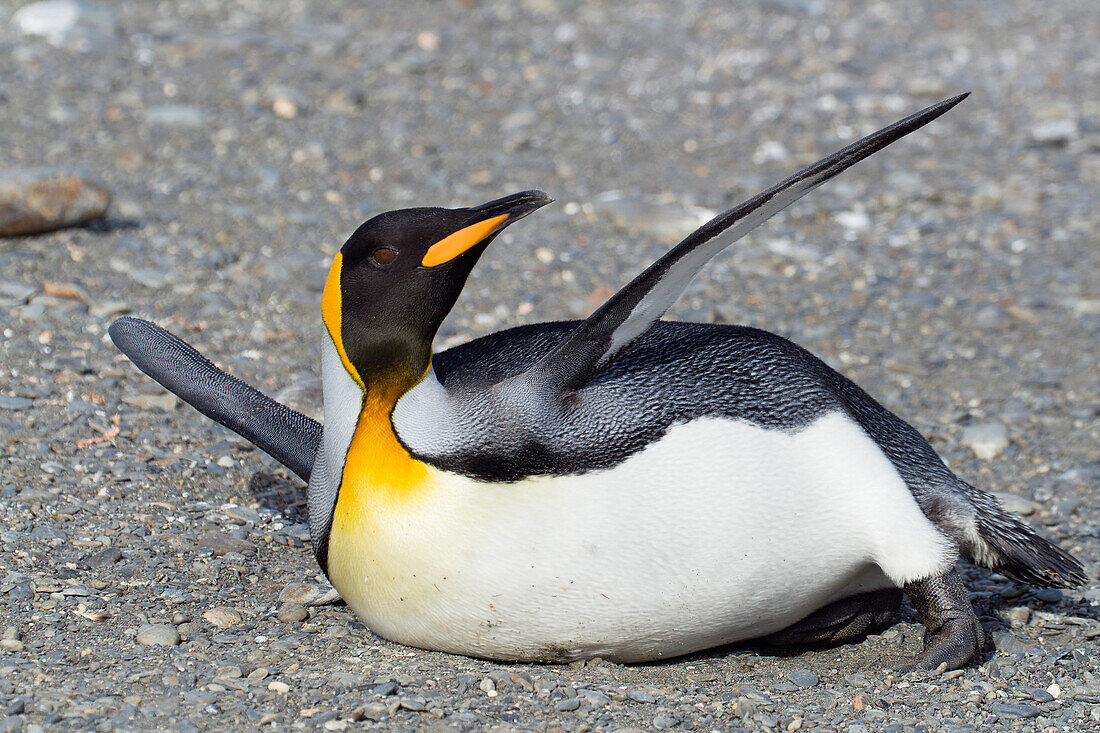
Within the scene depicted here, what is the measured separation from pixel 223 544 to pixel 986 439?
236cm

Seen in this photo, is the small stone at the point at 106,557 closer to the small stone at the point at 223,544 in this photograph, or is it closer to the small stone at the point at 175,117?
the small stone at the point at 223,544

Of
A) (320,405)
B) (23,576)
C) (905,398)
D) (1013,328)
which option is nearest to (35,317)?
(320,405)

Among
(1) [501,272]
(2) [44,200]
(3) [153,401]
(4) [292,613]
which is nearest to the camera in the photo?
(4) [292,613]

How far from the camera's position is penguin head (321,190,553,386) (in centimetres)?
237

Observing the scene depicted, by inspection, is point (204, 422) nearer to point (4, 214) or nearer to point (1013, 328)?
point (4, 214)

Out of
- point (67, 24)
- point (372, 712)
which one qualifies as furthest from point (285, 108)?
point (372, 712)

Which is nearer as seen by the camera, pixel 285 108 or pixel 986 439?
pixel 986 439

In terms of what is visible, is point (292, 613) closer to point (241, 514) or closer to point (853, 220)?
point (241, 514)

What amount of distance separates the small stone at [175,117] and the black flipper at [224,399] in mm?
3166

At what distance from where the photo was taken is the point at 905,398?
4.30m

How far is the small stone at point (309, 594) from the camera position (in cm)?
281

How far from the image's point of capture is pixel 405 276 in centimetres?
237

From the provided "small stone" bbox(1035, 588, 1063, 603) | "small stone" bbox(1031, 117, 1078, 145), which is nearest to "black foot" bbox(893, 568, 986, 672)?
"small stone" bbox(1035, 588, 1063, 603)

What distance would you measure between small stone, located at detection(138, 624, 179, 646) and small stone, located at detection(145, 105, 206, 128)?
3.89m
